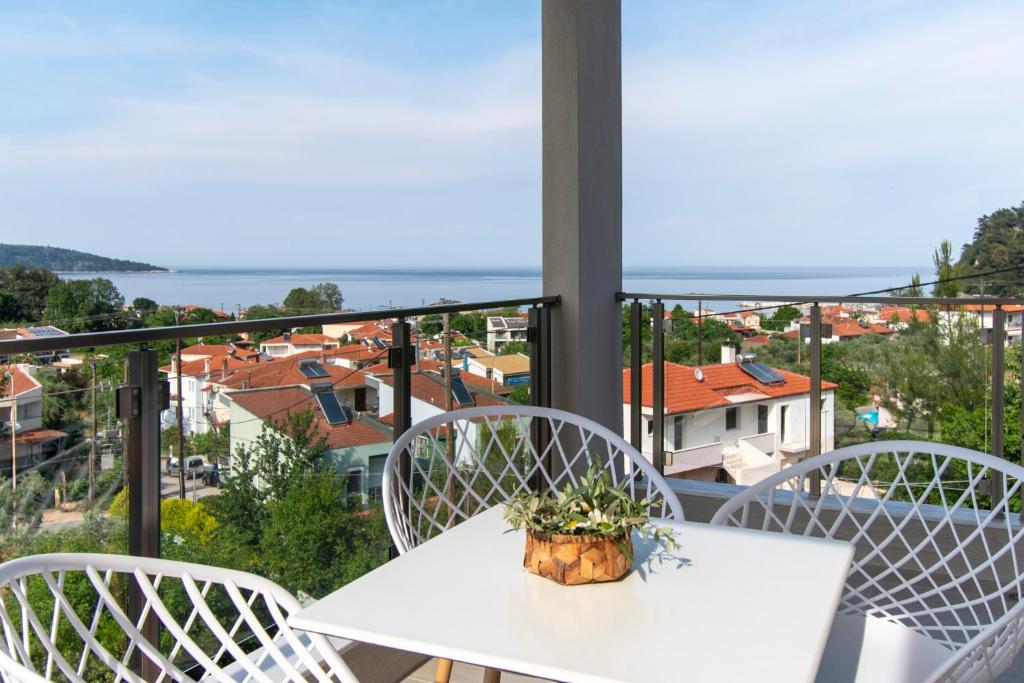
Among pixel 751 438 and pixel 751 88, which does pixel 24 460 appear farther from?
pixel 751 88

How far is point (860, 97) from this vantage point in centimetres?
975

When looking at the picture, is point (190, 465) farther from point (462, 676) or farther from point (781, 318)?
point (781, 318)

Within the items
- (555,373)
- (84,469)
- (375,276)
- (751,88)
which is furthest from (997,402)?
(375,276)

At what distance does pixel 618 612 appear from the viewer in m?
1.08

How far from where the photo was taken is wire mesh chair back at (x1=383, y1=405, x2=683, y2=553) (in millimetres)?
1827

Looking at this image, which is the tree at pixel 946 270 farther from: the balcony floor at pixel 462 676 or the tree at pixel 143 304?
the tree at pixel 143 304

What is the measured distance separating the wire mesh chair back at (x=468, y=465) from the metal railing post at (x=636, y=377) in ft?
2.15

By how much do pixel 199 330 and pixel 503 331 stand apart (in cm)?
155

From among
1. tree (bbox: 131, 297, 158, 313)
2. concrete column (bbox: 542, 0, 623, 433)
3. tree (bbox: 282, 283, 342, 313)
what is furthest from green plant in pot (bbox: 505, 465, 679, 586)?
tree (bbox: 282, 283, 342, 313)

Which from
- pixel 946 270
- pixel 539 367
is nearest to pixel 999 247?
pixel 946 270

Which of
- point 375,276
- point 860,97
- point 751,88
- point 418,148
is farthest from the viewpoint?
point 375,276

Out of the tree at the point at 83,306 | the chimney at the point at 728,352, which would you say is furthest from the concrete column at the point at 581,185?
the tree at the point at 83,306

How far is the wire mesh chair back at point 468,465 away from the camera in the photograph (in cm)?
183

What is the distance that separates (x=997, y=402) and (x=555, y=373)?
1620 mm
